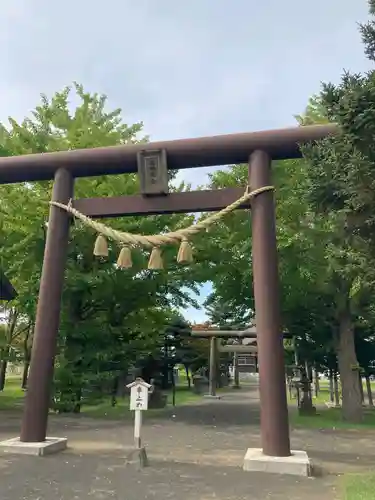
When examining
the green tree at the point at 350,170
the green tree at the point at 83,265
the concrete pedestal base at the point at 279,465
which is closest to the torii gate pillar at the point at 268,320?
the concrete pedestal base at the point at 279,465

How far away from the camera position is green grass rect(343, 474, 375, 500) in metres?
5.89

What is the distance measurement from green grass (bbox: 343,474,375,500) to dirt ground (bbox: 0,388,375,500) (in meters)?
0.18

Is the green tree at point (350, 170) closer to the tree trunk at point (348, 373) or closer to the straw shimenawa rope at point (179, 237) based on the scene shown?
the straw shimenawa rope at point (179, 237)

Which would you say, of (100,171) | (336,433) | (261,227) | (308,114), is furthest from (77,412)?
(308,114)

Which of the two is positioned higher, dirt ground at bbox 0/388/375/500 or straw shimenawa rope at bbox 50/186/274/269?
straw shimenawa rope at bbox 50/186/274/269

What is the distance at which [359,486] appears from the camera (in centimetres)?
646

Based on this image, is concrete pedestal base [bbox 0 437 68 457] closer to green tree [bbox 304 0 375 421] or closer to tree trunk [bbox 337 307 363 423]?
green tree [bbox 304 0 375 421]

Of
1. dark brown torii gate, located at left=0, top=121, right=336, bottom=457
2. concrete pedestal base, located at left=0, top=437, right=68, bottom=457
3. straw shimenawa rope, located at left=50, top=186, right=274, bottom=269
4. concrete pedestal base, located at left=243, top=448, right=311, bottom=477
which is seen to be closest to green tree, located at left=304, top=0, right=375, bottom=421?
dark brown torii gate, located at left=0, top=121, right=336, bottom=457

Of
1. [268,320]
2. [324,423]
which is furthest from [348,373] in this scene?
[268,320]

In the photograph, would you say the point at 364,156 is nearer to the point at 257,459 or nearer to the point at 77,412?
the point at 257,459

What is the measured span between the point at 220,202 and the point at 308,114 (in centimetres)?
943

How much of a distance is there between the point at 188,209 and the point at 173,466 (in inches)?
183

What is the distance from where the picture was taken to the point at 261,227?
869 cm

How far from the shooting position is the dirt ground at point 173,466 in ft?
20.4
